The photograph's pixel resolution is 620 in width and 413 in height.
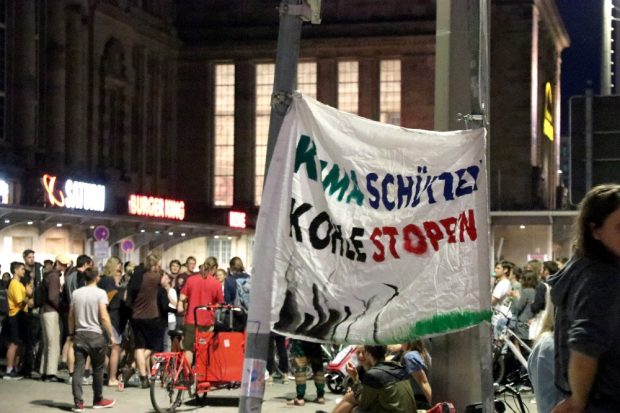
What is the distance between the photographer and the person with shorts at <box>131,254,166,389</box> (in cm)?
1738

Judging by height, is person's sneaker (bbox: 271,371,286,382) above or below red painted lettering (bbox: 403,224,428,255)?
below

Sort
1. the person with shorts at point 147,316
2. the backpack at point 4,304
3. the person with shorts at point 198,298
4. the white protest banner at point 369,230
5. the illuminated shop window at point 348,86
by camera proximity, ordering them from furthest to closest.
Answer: the illuminated shop window at point 348,86 → the backpack at point 4,304 → the person with shorts at point 147,316 → the person with shorts at point 198,298 → the white protest banner at point 369,230

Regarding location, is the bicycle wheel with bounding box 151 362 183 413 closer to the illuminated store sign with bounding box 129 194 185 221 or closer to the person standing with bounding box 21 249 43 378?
the person standing with bounding box 21 249 43 378

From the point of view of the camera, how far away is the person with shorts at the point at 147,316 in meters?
17.4

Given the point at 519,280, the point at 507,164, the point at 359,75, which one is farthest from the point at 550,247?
the point at 519,280

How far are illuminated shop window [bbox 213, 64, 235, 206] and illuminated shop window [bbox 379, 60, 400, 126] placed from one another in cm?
784

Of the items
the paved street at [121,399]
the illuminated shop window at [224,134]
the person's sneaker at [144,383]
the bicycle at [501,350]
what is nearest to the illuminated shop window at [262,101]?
the illuminated shop window at [224,134]

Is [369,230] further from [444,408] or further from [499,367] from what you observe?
[499,367]

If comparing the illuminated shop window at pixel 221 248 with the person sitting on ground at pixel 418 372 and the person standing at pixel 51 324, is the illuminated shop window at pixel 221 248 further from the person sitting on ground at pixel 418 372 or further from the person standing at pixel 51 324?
the person sitting on ground at pixel 418 372

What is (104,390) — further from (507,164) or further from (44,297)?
(507,164)

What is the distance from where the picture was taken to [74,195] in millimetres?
37406

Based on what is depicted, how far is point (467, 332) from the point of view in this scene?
7.77m

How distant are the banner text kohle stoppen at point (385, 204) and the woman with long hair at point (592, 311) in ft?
3.19

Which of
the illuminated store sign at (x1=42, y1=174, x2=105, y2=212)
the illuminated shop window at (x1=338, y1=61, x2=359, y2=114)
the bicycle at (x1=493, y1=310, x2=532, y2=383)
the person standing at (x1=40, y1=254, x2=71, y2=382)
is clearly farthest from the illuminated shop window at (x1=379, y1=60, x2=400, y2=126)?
the bicycle at (x1=493, y1=310, x2=532, y2=383)
